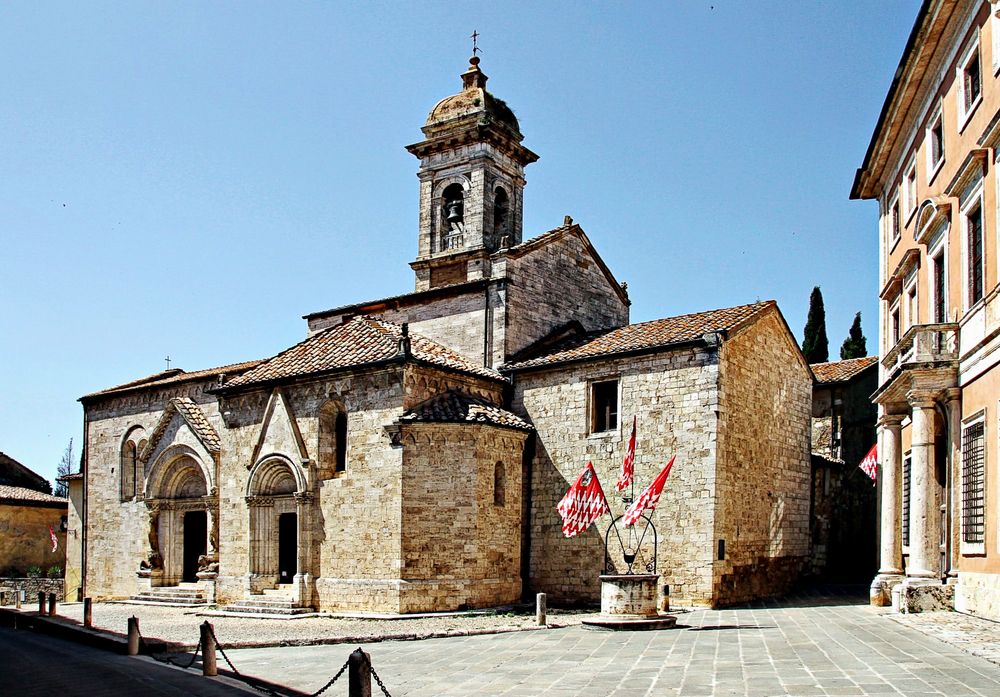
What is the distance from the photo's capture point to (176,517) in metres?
29.7

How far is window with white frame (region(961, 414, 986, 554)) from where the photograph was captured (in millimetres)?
15078

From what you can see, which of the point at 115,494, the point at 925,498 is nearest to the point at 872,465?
the point at 925,498

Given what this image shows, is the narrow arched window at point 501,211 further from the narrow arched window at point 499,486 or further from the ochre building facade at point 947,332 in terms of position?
the ochre building facade at point 947,332

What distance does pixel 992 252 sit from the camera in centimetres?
1480

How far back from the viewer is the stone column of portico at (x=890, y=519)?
64.5 ft

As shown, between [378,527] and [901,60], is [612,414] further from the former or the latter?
[901,60]

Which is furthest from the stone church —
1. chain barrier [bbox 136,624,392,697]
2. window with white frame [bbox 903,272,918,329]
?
chain barrier [bbox 136,624,392,697]

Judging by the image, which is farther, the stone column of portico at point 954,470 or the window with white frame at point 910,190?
the window with white frame at point 910,190

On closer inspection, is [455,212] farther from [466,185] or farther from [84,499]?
[84,499]

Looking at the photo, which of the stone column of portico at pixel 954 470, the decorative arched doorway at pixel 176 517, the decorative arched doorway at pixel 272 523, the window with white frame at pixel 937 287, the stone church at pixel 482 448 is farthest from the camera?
the decorative arched doorway at pixel 176 517

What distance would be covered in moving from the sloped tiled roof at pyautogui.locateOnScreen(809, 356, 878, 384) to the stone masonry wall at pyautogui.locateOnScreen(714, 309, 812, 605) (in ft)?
13.2

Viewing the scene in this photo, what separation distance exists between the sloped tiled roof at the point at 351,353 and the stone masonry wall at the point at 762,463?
238 inches

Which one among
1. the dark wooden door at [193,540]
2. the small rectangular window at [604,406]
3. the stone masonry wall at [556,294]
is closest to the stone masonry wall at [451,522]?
the small rectangular window at [604,406]

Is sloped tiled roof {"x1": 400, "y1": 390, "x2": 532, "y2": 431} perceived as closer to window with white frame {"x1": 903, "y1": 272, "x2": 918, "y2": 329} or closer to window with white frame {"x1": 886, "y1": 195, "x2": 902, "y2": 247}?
window with white frame {"x1": 903, "y1": 272, "x2": 918, "y2": 329}
